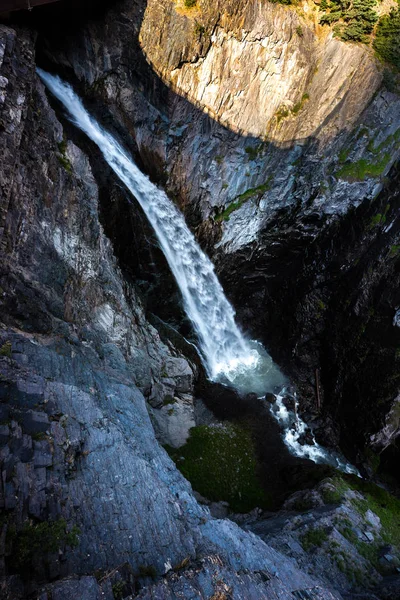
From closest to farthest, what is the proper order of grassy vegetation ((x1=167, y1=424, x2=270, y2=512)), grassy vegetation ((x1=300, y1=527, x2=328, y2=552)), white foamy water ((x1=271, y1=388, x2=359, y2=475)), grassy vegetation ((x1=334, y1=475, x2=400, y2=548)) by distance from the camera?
grassy vegetation ((x1=300, y1=527, x2=328, y2=552)) → grassy vegetation ((x1=334, y1=475, x2=400, y2=548)) → grassy vegetation ((x1=167, y1=424, x2=270, y2=512)) → white foamy water ((x1=271, y1=388, x2=359, y2=475))

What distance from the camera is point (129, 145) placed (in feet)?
60.4

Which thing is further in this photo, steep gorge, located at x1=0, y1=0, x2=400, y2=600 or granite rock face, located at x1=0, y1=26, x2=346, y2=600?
steep gorge, located at x1=0, y1=0, x2=400, y2=600

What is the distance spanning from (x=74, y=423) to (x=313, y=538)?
8.36 m

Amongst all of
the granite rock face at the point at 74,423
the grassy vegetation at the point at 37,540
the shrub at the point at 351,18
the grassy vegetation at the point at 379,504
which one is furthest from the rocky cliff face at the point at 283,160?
the grassy vegetation at the point at 37,540

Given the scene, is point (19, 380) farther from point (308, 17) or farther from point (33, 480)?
point (308, 17)

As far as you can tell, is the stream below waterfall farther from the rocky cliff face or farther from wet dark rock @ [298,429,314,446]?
the rocky cliff face

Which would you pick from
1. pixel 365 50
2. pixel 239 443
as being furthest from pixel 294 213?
pixel 239 443

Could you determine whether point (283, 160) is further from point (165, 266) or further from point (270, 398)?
point (270, 398)

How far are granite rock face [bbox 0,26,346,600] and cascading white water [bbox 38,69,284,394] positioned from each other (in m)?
3.66

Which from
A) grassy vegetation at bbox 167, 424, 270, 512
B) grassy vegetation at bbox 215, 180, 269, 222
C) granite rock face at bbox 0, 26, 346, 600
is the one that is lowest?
grassy vegetation at bbox 167, 424, 270, 512

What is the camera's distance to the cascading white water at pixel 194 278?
17.0 meters

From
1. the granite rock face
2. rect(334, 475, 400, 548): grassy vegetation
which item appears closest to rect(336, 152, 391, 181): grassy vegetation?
the granite rock face

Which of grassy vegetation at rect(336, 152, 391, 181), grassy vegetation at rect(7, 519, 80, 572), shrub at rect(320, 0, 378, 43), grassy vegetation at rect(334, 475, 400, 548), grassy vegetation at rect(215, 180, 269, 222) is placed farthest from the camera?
grassy vegetation at rect(215, 180, 269, 222)

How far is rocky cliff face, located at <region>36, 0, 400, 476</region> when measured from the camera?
1708 cm
